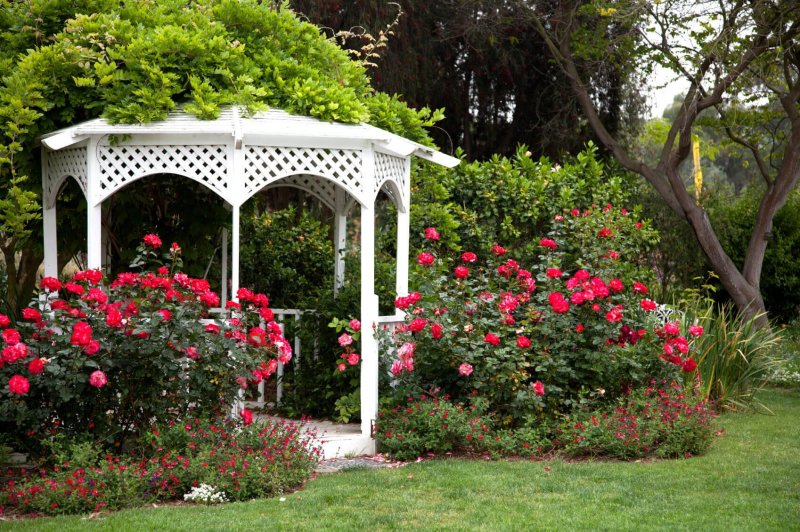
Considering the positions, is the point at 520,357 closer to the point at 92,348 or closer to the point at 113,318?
the point at 113,318

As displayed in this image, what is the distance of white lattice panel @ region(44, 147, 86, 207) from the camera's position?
6709mm

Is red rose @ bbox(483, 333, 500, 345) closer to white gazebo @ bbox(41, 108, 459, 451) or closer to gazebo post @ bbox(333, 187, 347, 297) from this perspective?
white gazebo @ bbox(41, 108, 459, 451)

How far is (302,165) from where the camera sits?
22.4 ft

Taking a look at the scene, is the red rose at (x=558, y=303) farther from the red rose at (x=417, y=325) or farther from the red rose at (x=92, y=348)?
the red rose at (x=92, y=348)

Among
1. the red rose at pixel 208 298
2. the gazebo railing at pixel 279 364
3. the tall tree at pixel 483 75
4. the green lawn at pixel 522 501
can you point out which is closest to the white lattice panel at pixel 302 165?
the red rose at pixel 208 298

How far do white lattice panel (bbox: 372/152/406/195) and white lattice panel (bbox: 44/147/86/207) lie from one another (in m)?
2.20

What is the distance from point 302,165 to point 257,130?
532 mm

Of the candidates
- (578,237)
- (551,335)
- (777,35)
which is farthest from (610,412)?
(777,35)

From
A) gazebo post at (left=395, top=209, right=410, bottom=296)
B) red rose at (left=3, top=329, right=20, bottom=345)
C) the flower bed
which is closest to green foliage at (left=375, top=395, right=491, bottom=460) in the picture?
the flower bed

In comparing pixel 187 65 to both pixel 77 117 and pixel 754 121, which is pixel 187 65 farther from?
pixel 754 121

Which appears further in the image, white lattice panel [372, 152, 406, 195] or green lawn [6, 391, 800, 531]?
white lattice panel [372, 152, 406, 195]

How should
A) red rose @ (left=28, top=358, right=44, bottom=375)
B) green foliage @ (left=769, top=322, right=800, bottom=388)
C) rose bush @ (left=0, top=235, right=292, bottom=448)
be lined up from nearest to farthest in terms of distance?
red rose @ (left=28, top=358, right=44, bottom=375) < rose bush @ (left=0, top=235, right=292, bottom=448) < green foliage @ (left=769, top=322, right=800, bottom=388)

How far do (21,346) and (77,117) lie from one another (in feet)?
8.11

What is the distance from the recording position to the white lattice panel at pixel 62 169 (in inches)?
264
